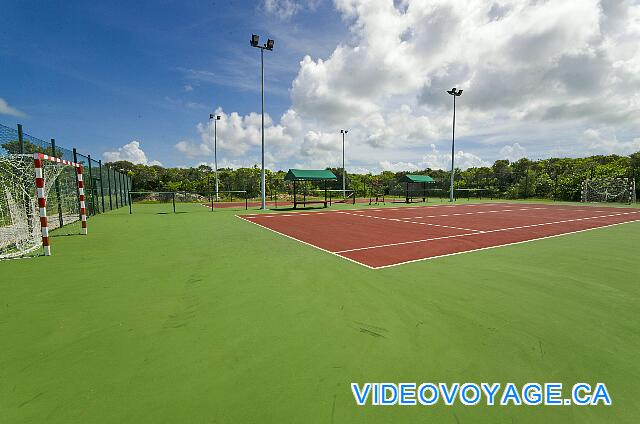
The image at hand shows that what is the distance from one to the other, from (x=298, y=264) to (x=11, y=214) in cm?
853

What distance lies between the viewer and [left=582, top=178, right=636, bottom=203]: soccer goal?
3029cm

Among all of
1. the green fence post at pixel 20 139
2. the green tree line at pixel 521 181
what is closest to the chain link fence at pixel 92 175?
the green fence post at pixel 20 139

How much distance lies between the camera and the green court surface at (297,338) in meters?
2.32

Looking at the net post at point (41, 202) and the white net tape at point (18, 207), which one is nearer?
the net post at point (41, 202)

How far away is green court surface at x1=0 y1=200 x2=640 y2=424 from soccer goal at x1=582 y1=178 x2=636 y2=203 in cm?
3453

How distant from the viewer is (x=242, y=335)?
11.1 ft

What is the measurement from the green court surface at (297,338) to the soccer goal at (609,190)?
34.5 meters

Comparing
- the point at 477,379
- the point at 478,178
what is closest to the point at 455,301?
the point at 477,379

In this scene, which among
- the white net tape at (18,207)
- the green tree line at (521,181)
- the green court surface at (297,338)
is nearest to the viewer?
the green court surface at (297,338)

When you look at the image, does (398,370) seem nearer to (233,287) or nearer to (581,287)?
(233,287)

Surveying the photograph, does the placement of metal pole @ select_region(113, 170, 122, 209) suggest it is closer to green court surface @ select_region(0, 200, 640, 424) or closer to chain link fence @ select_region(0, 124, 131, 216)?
chain link fence @ select_region(0, 124, 131, 216)

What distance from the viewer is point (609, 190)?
105ft

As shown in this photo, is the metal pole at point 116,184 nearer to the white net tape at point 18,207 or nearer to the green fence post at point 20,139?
the white net tape at point 18,207

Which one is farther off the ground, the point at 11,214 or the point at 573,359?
the point at 11,214
